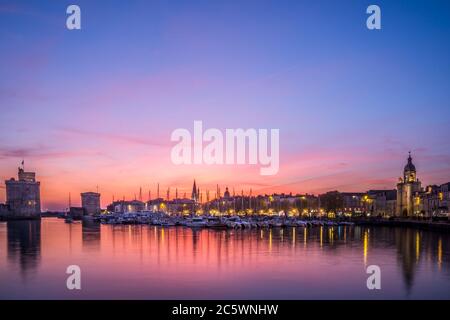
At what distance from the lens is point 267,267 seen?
114 ft

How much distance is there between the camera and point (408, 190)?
13662 cm

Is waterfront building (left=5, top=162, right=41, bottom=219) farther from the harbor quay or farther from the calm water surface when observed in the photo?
the calm water surface

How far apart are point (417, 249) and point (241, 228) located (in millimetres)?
43877

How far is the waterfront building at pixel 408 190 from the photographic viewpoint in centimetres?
13588

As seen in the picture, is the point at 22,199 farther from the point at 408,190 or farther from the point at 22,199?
the point at 408,190

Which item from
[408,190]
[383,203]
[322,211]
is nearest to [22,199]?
[322,211]

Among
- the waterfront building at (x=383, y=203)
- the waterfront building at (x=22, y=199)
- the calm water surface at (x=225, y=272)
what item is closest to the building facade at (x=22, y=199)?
the waterfront building at (x=22, y=199)

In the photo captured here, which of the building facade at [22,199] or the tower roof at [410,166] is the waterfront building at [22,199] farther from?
the tower roof at [410,166]

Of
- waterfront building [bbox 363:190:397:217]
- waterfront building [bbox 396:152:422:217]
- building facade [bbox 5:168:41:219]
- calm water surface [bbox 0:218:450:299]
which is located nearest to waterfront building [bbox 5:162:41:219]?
building facade [bbox 5:168:41:219]

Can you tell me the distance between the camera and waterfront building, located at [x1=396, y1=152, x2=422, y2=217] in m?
136

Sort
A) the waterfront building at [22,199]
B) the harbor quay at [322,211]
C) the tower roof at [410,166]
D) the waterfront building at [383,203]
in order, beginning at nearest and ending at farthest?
the harbor quay at [322,211]
the tower roof at [410,166]
the waterfront building at [383,203]
the waterfront building at [22,199]
